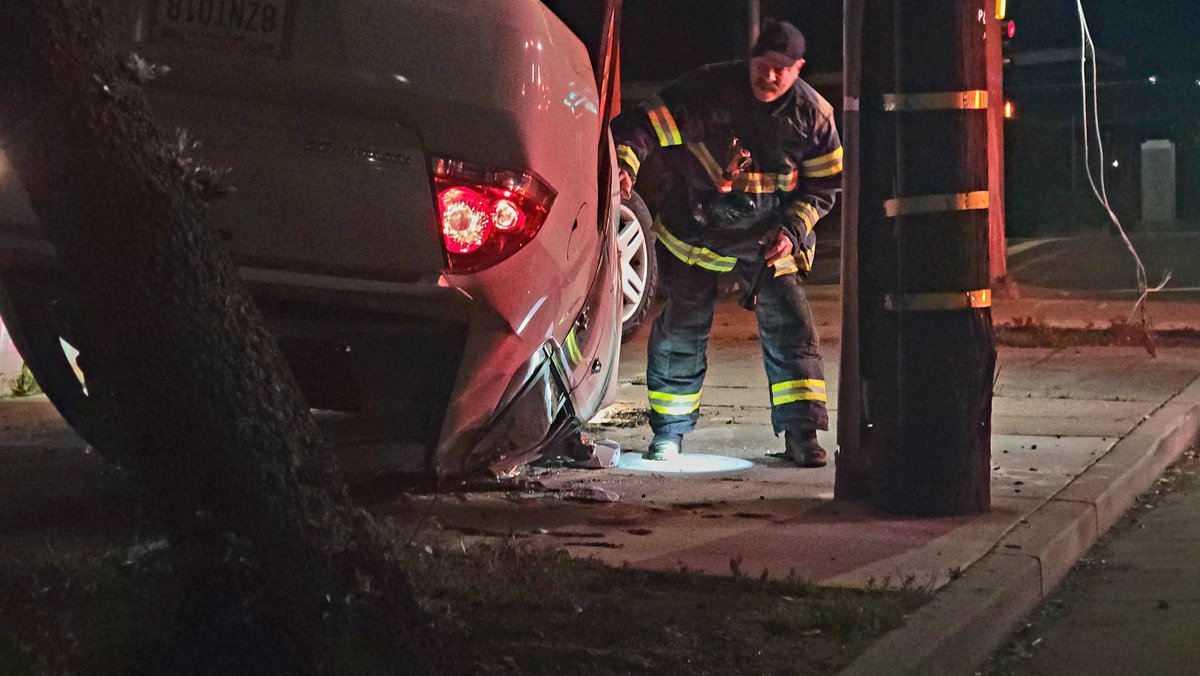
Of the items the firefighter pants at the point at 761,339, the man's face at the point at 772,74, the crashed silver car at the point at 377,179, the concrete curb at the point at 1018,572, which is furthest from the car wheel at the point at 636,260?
the crashed silver car at the point at 377,179

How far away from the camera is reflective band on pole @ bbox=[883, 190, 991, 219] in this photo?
19.7ft

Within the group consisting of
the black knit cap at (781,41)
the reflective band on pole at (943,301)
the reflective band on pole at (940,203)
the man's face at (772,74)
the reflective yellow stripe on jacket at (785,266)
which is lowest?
the reflective band on pole at (943,301)

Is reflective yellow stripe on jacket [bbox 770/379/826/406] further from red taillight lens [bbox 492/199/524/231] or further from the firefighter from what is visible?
red taillight lens [bbox 492/199/524/231]

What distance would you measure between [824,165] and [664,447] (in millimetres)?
1370

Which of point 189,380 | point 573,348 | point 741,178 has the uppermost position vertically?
point 741,178

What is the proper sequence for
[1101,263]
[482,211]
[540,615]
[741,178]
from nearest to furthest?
[540,615] < [482,211] < [741,178] < [1101,263]

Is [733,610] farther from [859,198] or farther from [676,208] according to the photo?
[676,208]

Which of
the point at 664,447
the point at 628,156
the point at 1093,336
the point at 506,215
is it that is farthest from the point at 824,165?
the point at 1093,336

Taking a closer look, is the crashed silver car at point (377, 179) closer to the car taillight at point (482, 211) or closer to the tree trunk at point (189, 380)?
the car taillight at point (482, 211)

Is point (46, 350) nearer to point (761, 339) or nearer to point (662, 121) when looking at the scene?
point (662, 121)

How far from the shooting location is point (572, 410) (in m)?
5.81

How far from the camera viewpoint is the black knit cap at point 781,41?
680 centimetres

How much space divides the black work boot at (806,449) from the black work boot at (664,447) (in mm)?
486

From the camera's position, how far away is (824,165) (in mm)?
7090
